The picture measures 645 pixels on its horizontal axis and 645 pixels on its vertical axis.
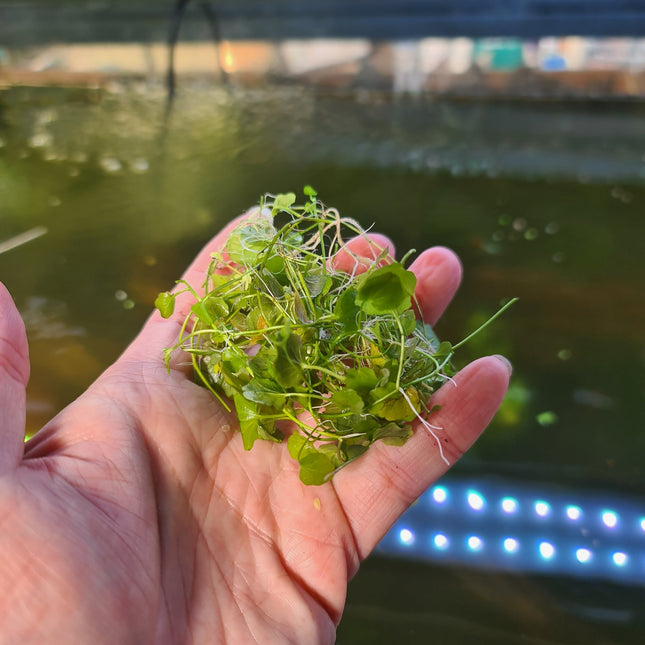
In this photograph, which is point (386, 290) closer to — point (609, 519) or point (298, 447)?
point (298, 447)

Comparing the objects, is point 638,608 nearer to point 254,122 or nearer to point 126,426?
point 126,426

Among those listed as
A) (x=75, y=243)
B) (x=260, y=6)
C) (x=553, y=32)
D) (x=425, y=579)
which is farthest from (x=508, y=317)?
(x=260, y=6)

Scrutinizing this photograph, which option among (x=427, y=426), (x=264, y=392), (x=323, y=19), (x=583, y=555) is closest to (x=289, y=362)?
(x=264, y=392)

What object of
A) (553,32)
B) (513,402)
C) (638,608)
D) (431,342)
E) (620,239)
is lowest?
(638,608)

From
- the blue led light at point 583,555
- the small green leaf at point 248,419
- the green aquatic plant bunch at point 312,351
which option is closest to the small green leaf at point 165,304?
the green aquatic plant bunch at point 312,351

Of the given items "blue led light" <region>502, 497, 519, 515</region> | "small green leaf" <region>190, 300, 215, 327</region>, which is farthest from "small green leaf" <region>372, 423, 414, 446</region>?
"blue led light" <region>502, 497, 519, 515</region>

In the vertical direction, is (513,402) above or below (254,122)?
below

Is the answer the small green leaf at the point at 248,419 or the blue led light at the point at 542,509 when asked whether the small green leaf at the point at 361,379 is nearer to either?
the small green leaf at the point at 248,419

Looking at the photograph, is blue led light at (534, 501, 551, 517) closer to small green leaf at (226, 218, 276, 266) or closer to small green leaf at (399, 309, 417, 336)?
small green leaf at (399, 309, 417, 336)
